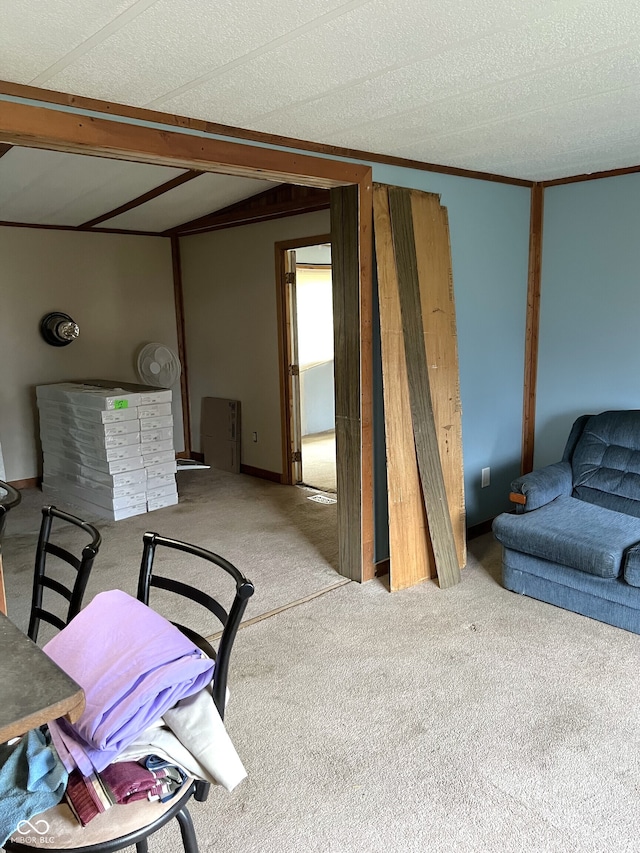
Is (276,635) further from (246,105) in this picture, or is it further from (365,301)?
(246,105)

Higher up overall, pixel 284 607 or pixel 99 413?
pixel 99 413

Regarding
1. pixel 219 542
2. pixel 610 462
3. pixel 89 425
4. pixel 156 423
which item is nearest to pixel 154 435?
pixel 156 423

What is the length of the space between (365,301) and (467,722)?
2015 millimetres

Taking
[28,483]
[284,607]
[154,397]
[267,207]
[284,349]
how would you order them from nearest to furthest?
1. [284,607]
2. [154,397]
3. [267,207]
4. [284,349]
5. [28,483]

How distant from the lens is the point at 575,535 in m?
3.13

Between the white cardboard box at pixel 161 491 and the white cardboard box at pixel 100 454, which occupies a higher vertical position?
the white cardboard box at pixel 100 454

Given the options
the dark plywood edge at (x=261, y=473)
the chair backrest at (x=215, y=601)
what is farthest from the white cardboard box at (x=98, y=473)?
the chair backrest at (x=215, y=601)

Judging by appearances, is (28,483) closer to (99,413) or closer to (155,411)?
(99,413)

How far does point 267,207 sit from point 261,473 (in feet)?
7.76

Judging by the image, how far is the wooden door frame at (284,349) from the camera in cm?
555

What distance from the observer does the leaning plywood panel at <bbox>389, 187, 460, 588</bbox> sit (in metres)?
→ 3.44

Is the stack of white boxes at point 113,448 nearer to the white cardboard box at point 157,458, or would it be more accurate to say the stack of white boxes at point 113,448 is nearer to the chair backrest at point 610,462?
the white cardboard box at point 157,458

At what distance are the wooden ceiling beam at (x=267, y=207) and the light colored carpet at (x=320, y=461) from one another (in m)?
2.22

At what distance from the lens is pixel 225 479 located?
6.07 metres
